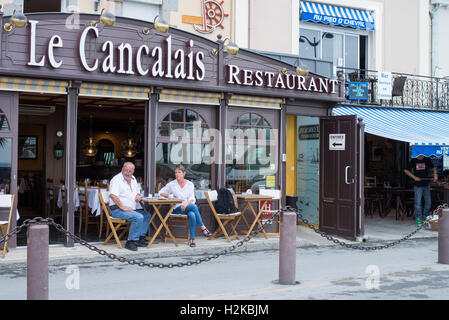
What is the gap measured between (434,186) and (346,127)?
5094 millimetres

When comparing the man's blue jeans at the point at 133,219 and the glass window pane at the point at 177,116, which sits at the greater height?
the glass window pane at the point at 177,116

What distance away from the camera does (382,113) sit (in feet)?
47.6

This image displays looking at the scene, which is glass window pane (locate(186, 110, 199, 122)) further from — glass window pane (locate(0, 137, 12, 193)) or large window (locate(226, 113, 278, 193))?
glass window pane (locate(0, 137, 12, 193))

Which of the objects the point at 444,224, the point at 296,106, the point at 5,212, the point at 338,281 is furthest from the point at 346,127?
the point at 5,212

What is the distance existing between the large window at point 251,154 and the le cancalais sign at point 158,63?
79cm

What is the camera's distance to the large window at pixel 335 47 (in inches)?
603

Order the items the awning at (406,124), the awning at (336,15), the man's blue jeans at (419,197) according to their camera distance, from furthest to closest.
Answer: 1. the awning at (336,15)
2. the man's blue jeans at (419,197)
3. the awning at (406,124)

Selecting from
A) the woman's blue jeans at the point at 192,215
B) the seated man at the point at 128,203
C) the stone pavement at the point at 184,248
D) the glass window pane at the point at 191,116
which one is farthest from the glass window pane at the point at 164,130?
the stone pavement at the point at 184,248

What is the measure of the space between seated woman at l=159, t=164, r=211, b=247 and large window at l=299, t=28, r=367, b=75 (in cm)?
621

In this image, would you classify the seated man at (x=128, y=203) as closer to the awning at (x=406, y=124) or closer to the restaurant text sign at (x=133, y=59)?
the restaurant text sign at (x=133, y=59)

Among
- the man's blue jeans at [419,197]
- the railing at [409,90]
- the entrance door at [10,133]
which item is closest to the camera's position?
the entrance door at [10,133]

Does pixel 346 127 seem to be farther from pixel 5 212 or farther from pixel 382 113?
pixel 5 212

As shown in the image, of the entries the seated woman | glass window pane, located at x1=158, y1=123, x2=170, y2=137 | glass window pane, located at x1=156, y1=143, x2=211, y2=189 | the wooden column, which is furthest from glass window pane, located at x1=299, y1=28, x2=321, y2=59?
the wooden column

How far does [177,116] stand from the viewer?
10836 mm
